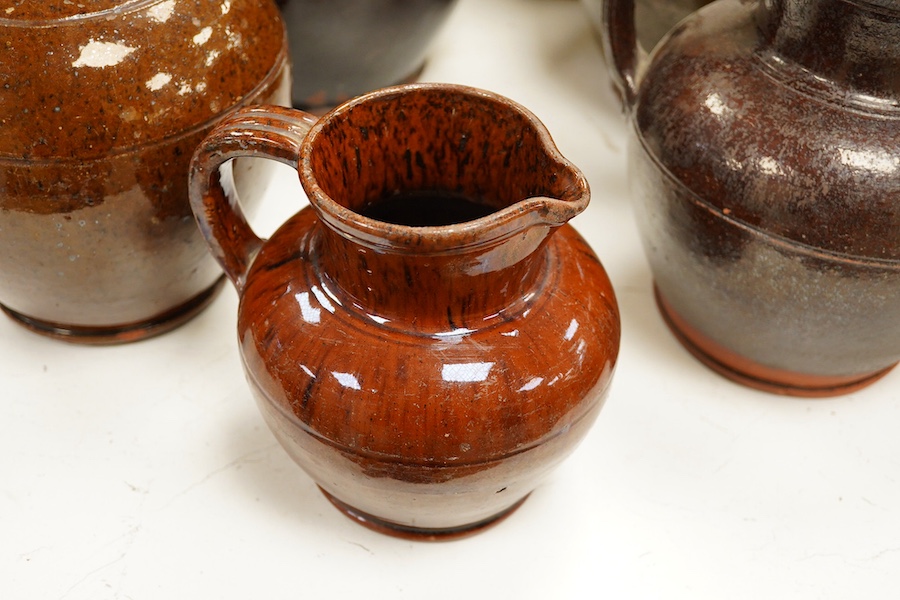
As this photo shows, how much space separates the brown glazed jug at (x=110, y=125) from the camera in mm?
946

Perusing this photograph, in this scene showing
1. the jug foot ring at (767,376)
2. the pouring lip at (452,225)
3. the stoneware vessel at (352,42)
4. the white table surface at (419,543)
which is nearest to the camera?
the pouring lip at (452,225)

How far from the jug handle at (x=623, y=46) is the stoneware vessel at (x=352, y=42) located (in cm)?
37

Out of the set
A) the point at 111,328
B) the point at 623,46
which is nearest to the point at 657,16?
the point at 623,46

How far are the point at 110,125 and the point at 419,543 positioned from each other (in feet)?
1.88

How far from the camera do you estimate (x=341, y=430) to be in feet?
Result: 2.69

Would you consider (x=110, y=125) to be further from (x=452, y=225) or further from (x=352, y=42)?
(x=352, y=42)

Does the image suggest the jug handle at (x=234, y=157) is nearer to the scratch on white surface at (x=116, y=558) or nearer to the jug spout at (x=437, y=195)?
the jug spout at (x=437, y=195)

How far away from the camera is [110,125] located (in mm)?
970

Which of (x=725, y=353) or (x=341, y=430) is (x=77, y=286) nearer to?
(x=341, y=430)

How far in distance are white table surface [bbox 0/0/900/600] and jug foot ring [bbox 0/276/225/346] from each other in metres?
0.02

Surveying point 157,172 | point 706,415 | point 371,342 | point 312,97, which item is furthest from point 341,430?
point 312,97

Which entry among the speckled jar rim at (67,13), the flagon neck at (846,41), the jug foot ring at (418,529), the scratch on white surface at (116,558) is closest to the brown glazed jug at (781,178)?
the flagon neck at (846,41)

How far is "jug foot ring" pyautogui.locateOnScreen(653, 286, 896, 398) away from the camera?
3.93ft

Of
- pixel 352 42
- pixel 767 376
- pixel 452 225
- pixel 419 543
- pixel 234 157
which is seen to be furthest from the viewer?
pixel 352 42
